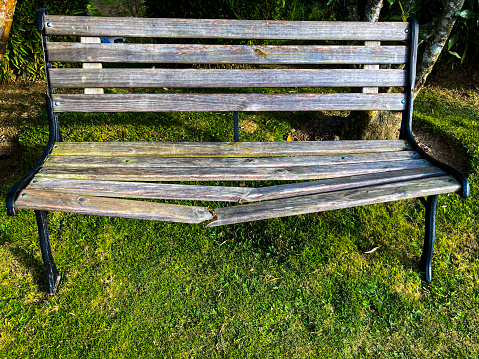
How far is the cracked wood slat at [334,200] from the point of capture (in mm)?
1963

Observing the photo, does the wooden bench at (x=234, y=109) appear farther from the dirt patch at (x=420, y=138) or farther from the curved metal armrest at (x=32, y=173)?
the dirt patch at (x=420, y=138)

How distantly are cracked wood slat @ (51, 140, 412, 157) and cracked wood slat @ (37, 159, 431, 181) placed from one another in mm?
216

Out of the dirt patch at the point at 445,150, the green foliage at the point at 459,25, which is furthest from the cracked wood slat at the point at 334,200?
the green foliage at the point at 459,25

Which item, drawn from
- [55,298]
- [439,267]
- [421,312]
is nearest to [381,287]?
[421,312]

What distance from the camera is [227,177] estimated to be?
2.18 m

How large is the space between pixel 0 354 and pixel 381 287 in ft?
6.93

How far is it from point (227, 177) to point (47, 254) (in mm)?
1102

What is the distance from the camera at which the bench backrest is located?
2461mm

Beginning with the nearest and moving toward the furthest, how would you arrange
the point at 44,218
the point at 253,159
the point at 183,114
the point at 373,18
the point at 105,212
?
1. the point at 105,212
2. the point at 44,218
3. the point at 253,159
4. the point at 373,18
5. the point at 183,114

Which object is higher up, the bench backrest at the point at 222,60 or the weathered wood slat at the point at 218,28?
the weathered wood slat at the point at 218,28

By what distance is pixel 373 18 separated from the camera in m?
3.22

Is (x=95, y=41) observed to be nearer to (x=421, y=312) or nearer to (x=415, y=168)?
(x=415, y=168)

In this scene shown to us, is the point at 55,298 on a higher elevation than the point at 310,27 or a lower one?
lower

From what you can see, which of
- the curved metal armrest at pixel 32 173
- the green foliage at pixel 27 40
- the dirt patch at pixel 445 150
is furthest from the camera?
the green foliage at pixel 27 40
